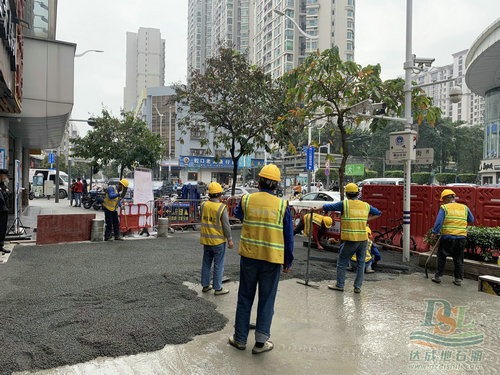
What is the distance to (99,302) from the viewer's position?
528 cm

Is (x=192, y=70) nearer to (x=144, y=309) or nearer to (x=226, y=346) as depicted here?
(x=144, y=309)

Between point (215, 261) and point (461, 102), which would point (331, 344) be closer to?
point (215, 261)

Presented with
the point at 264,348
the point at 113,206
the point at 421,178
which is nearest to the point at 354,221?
the point at 264,348

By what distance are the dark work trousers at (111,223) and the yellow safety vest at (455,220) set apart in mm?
8215

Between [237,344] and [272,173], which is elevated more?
[272,173]

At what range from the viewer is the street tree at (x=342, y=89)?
9414 mm

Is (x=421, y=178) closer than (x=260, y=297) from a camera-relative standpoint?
No

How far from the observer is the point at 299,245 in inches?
429

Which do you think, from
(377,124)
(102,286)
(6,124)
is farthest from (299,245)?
(6,124)

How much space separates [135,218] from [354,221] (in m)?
7.62

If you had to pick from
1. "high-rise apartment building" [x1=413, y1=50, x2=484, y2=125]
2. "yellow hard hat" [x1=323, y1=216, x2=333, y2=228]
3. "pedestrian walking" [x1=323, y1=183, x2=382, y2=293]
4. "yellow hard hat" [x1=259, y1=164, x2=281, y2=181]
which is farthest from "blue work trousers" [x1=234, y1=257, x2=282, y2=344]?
"high-rise apartment building" [x1=413, y1=50, x2=484, y2=125]
